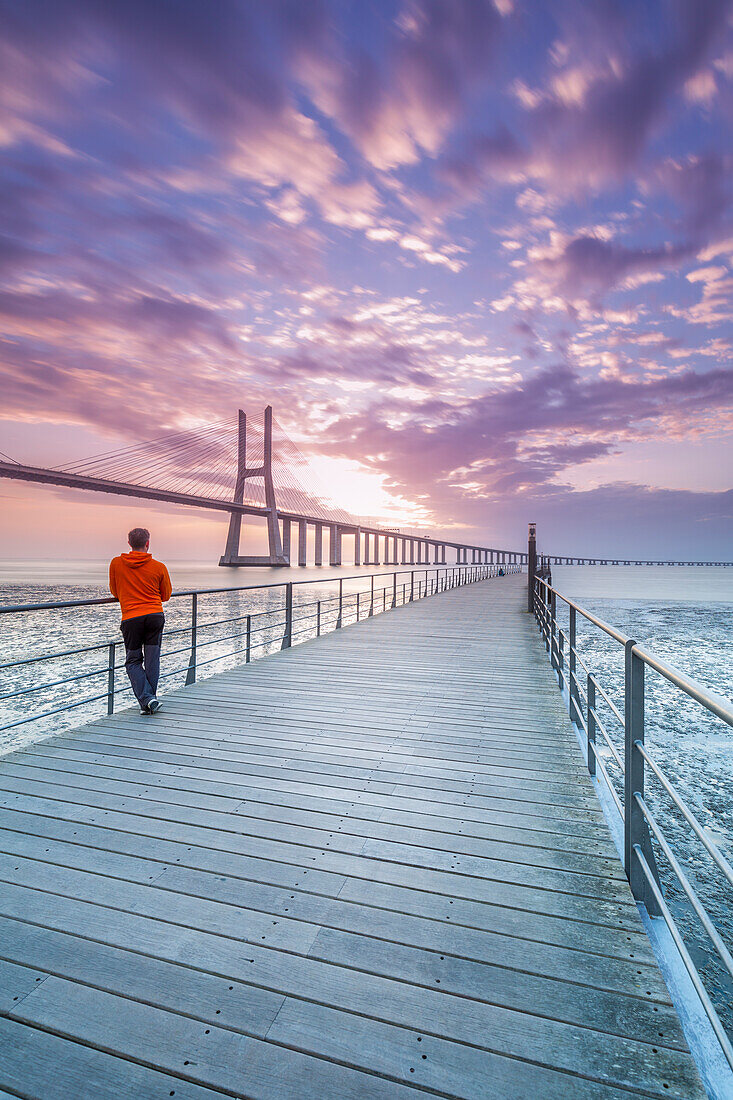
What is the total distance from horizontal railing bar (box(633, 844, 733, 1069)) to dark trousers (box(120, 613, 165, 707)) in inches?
128

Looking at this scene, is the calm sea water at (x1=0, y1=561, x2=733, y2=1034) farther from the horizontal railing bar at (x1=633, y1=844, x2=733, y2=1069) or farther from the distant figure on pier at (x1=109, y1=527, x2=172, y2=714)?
the horizontal railing bar at (x1=633, y1=844, x2=733, y2=1069)

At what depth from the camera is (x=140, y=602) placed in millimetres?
3828

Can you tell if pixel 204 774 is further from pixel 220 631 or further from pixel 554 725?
pixel 220 631

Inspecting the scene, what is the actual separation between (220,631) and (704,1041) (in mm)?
23535

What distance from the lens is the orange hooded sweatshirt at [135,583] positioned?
3.78 meters

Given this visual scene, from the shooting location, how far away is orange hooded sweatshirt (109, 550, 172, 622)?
378 cm

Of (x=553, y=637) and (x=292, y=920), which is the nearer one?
(x=292, y=920)

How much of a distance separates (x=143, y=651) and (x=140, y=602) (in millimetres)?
527

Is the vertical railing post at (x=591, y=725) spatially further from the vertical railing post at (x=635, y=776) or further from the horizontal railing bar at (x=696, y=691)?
the horizontal railing bar at (x=696, y=691)

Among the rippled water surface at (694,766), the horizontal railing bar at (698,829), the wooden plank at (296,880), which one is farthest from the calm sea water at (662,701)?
the horizontal railing bar at (698,829)

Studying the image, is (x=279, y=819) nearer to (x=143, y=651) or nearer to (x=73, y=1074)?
(x=73, y=1074)

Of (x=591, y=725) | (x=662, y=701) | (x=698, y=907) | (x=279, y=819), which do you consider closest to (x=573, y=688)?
(x=591, y=725)

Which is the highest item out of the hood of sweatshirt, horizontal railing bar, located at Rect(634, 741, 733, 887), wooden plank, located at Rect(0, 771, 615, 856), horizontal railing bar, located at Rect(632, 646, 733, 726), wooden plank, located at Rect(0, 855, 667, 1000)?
the hood of sweatshirt

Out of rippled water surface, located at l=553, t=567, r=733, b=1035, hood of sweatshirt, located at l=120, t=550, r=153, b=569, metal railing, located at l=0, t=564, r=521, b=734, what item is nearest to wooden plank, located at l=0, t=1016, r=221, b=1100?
metal railing, located at l=0, t=564, r=521, b=734
